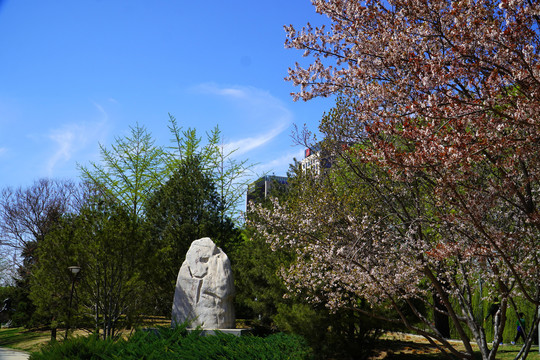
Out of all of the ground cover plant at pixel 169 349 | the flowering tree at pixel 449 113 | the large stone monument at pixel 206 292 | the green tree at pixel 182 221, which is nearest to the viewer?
the flowering tree at pixel 449 113

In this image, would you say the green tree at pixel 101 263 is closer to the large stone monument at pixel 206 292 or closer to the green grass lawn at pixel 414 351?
the large stone monument at pixel 206 292

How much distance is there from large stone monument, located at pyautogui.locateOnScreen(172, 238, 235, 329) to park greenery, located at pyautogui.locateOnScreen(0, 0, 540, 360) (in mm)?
1588

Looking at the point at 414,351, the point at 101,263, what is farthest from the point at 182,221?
the point at 414,351

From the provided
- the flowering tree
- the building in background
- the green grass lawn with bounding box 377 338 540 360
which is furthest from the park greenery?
the building in background

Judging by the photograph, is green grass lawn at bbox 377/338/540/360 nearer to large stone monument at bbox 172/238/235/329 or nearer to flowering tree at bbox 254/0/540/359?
large stone monument at bbox 172/238/235/329

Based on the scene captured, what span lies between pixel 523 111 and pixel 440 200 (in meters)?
1.97

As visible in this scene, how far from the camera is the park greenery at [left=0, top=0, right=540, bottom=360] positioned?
15.3ft

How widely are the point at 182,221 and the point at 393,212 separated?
12288 mm

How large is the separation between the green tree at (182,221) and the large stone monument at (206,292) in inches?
→ 199

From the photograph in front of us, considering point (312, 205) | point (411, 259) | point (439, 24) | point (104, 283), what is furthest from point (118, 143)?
point (439, 24)

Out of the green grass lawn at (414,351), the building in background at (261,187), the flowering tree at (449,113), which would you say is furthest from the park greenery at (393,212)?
the building in background at (261,187)

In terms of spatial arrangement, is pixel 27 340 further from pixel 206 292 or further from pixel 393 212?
pixel 393 212

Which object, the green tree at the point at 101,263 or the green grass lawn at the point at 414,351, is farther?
the green tree at the point at 101,263

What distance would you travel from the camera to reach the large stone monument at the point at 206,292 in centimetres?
1164
